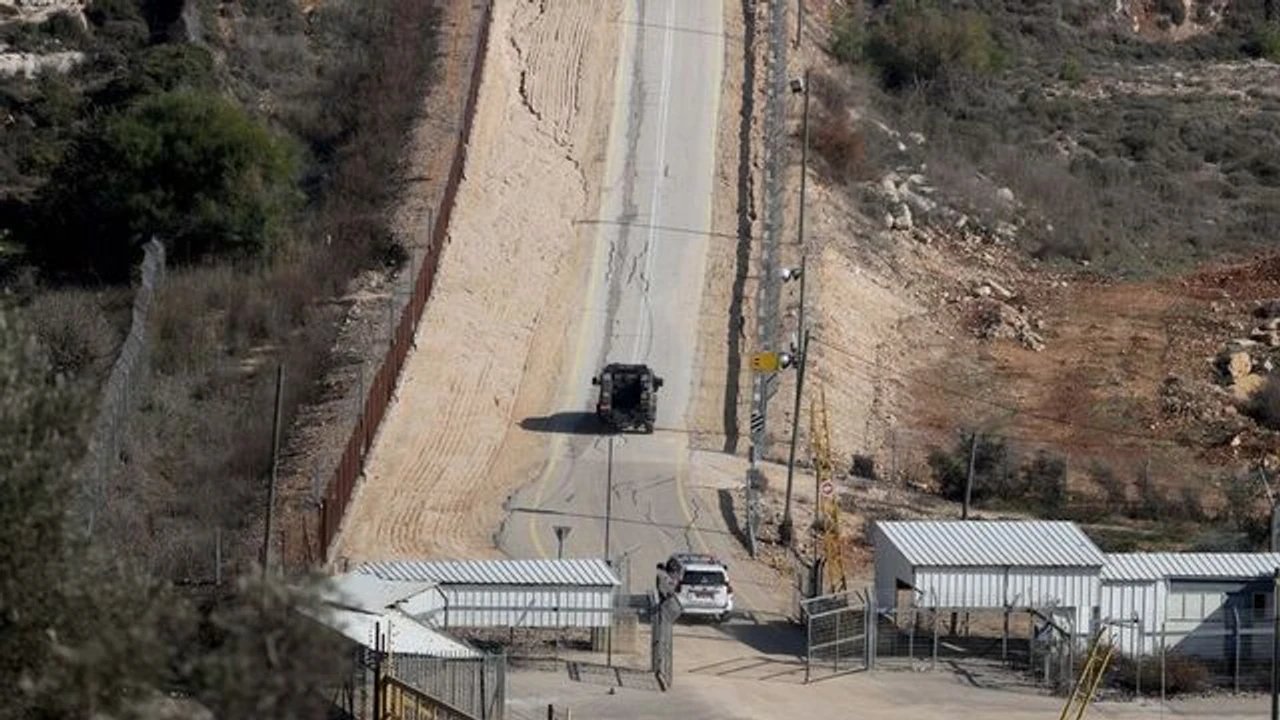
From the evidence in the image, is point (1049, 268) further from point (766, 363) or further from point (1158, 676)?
point (1158, 676)

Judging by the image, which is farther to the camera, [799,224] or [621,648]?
[799,224]

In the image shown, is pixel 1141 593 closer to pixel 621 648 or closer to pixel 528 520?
pixel 621 648

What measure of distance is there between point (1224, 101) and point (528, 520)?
194ft

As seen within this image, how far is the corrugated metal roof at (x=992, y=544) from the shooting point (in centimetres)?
4734

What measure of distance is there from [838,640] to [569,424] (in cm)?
1557

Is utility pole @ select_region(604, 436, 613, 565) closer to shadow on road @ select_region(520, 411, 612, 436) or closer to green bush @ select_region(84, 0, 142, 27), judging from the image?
shadow on road @ select_region(520, 411, 612, 436)

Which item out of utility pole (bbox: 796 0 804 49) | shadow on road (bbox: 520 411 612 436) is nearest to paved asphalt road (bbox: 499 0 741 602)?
shadow on road (bbox: 520 411 612 436)

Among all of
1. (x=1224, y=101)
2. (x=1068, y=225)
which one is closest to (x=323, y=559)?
(x=1068, y=225)

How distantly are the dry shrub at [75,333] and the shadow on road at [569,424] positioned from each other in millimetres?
9256

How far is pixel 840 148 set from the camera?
8150cm

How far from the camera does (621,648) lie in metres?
46.3

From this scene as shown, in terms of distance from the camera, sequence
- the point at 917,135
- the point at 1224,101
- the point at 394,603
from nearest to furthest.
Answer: the point at 394,603
the point at 917,135
the point at 1224,101

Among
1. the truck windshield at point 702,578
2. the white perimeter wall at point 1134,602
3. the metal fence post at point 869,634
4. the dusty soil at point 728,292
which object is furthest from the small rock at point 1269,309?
the metal fence post at point 869,634

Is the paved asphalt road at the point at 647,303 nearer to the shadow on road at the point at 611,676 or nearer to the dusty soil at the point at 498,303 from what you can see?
the dusty soil at the point at 498,303
